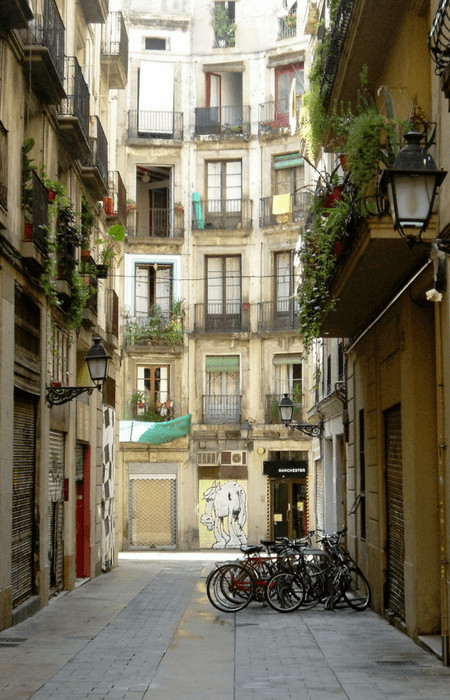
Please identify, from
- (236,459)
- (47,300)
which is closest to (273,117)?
(236,459)

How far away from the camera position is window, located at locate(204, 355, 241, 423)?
3962 cm

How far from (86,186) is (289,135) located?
18.9 m

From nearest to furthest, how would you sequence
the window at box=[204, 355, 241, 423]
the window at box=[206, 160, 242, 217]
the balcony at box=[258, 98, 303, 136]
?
1. the window at box=[204, 355, 241, 423]
2. the balcony at box=[258, 98, 303, 136]
3. the window at box=[206, 160, 242, 217]

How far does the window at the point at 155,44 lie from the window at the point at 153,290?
857 cm

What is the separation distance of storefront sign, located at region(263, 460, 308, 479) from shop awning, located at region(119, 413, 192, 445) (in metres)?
3.25

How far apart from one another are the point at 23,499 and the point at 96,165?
30.3 feet

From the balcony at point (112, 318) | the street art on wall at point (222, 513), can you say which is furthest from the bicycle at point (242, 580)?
the street art on wall at point (222, 513)

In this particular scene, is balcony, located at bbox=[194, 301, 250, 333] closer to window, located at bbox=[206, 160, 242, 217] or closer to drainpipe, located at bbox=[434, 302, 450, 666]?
window, located at bbox=[206, 160, 242, 217]

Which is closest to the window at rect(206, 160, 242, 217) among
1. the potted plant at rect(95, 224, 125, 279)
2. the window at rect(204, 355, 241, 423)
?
the window at rect(204, 355, 241, 423)

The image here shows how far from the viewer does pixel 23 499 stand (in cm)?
1595

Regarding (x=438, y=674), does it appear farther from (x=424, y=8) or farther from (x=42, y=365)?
(x=42, y=365)

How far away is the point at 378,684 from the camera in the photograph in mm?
10070

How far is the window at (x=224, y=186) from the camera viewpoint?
41250 mm

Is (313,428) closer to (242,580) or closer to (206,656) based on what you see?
(242,580)
